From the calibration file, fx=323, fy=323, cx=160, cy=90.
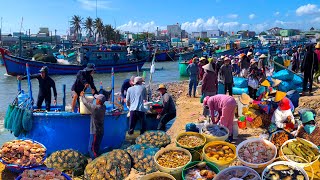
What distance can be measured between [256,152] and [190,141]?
1.18 metres

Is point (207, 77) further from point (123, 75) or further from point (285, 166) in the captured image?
point (123, 75)

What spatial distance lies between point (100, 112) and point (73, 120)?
2.79ft

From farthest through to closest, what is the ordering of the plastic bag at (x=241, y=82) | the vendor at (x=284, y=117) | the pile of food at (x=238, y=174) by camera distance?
1. the plastic bag at (x=241, y=82)
2. the vendor at (x=284, y=117)
3. the pile of food at (x=238, y=174)

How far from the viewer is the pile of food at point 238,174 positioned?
4.12 m

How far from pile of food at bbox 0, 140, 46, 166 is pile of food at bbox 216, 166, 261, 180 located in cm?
304

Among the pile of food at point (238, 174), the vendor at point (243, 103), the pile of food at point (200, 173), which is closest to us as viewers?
the pile of food at point (238, 174)

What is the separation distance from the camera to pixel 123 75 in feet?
101

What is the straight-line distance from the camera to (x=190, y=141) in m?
5.48

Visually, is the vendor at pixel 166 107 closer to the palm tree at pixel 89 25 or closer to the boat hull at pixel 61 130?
the boat hull at pixel 61 130

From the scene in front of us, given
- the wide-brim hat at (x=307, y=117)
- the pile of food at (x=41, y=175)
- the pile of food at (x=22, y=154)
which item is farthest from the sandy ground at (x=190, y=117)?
the wide-brim hat at (x=307, y=117)

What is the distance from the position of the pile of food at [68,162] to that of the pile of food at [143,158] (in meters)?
0.90

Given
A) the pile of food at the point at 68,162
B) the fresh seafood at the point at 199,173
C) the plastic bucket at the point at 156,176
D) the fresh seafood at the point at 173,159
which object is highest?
the fresh seafood at the point at 173,159

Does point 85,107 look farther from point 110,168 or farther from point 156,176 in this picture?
point 156,176

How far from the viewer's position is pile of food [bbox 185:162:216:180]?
14.3 ft
